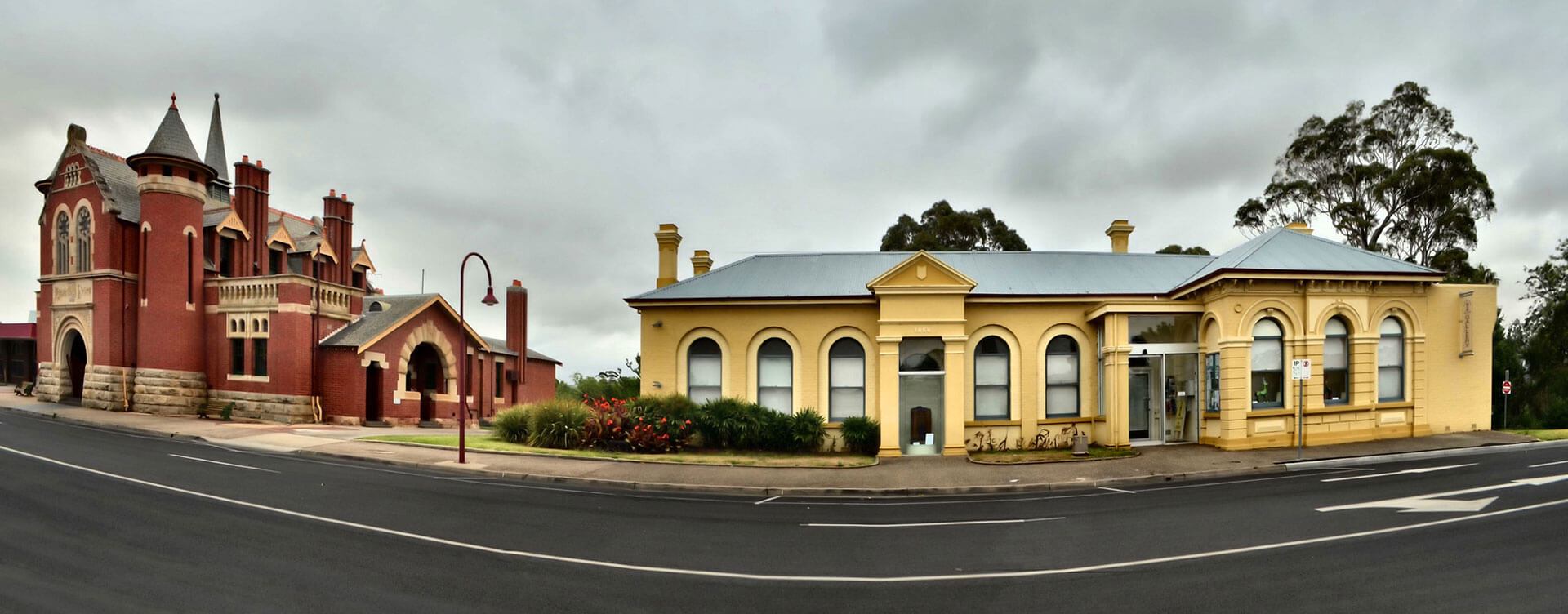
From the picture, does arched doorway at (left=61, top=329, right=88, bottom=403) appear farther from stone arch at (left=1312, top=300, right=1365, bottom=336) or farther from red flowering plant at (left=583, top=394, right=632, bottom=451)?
stone arch at (left=1312, top=300, right=1365, bottom=336)

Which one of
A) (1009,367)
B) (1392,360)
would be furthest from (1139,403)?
(1392,360)

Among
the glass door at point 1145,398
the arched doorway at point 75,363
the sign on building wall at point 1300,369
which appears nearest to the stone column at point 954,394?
the glass door at point 1145,398

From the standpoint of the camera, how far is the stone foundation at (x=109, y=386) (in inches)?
1078

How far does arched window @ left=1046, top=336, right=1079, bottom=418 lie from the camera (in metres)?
20.5

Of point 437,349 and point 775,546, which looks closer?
point 775,546

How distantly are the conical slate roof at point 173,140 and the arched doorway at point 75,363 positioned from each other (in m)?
8.60

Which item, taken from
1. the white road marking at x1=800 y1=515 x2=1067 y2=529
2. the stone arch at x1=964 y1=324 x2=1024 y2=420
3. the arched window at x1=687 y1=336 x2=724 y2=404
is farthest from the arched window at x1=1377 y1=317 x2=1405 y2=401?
the arched window at x1=687 y1=336 x2=724 y2=404

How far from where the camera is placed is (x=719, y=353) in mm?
21328

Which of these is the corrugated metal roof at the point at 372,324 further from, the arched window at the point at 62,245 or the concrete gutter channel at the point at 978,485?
the concrete gutter channel at the point at 978,485

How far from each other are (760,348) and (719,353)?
126cm

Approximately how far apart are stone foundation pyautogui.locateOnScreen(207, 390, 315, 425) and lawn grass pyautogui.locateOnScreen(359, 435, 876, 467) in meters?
8.62

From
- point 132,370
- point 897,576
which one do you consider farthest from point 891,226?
point 897,576

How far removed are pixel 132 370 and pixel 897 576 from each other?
3268 centimetres

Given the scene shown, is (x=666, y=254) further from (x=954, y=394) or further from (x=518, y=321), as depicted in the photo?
(x=518, y=321)
